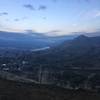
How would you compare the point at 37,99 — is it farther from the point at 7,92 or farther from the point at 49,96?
the point at 7,92

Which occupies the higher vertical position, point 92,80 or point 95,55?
point 95,55

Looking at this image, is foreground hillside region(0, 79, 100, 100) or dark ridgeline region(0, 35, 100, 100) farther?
dark ridgeline region(0, 35, 100, 100)

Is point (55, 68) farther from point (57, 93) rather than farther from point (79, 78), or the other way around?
point (57, 93)

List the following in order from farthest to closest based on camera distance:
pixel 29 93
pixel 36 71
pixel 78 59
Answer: pixel 78 59 → pixel 36 71 → pixel 29 93

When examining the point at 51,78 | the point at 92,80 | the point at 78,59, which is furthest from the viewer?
the point at 78,59

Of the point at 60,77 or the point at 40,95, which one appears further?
the point at 60,77

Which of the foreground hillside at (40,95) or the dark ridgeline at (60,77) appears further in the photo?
the dark ridgeline at (60,77)

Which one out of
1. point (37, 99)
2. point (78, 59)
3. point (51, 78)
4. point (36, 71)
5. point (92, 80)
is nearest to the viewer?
point (37, 99)

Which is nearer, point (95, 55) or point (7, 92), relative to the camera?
point (7, 92)

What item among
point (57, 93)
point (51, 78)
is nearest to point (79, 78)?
point (51, 78)

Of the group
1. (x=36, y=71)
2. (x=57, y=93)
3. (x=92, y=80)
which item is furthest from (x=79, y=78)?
(x=57, y=93)
